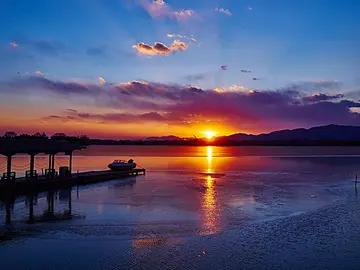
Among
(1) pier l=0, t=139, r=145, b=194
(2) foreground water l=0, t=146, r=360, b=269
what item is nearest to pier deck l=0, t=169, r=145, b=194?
(1) pier l=0, t=139, r=145, b=194

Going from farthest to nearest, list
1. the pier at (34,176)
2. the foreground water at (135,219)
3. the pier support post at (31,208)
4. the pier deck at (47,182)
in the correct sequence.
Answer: the pier at (34,176), the pier deck at (47,182), the pier support post at (31,208), the foreground water at (135,219)

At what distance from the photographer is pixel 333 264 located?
1769cm

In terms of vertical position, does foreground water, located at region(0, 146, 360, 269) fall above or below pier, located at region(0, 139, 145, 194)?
below

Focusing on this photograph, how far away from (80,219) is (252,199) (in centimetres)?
1520

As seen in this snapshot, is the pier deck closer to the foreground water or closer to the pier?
the pier

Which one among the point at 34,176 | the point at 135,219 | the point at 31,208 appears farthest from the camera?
the point at 34,176

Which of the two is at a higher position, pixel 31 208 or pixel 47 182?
pixel 47 182

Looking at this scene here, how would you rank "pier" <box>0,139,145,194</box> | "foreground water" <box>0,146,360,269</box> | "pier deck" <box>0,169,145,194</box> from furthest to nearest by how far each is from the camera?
1. "pier" <box>0,139,145,194</box>
2. "pier deck" <box>0,169,145,194</box>
3. "foreground water" <box>0,146,360,269</box>

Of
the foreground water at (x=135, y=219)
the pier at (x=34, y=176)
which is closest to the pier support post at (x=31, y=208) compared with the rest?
the foreground water at (x=135, y=219)

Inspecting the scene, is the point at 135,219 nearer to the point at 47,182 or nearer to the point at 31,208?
the point at 31,208

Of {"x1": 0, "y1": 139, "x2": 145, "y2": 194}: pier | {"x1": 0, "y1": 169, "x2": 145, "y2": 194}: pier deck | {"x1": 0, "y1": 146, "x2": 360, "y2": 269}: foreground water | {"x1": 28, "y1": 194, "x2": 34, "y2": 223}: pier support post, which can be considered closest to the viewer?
Answer: {"x1": 0, "y1": 146, "x2": 360, "y2": 269}: foreground water

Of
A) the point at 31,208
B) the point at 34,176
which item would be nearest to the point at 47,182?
the point at 34,176

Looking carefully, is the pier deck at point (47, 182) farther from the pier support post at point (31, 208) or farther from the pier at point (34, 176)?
the pier support post at point (31, 208)

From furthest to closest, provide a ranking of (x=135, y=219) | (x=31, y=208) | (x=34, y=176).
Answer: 1. (x=34, y=176)
2. (x=31, y=208)
3. (x=135, y=219)
